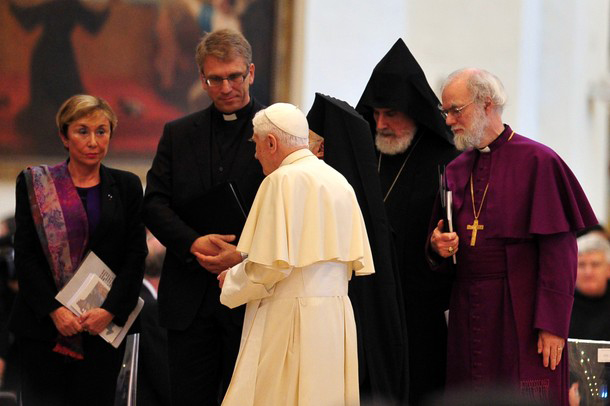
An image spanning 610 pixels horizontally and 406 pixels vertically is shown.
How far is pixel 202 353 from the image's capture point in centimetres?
476

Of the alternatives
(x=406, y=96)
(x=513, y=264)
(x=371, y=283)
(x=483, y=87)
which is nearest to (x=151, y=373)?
(x=371, y=283)

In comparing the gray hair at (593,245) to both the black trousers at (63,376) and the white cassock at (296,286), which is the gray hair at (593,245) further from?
the black trousers at (63,376)

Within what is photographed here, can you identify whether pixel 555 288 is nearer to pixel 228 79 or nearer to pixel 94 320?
pixel 228 79

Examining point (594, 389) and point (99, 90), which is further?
point (99, 90)

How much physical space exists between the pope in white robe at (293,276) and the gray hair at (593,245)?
10.6 ft

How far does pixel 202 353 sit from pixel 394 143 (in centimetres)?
154

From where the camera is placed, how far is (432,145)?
215 inches

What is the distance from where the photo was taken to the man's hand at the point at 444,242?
15.4 feet

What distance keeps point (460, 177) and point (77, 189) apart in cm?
192

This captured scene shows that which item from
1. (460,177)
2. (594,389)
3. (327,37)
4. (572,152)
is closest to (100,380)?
(460,177)

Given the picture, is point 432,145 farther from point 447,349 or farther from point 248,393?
point 248,393

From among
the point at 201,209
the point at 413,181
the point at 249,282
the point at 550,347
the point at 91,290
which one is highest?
the point at 413,181

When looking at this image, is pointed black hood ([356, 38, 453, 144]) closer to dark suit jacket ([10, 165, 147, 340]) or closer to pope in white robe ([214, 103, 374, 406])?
pope in white robe ([214, 103, 374, 406])

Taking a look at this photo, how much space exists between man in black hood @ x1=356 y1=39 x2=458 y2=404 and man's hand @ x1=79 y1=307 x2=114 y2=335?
156 cm
